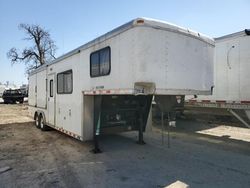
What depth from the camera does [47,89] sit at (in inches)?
425

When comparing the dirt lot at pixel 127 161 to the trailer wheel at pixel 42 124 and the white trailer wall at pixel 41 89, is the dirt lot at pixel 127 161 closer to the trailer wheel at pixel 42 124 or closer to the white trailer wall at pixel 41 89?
the trailer wheel at pixel 42 124

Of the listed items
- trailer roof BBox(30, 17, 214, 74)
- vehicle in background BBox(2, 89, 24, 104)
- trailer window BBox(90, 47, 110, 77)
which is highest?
trailer roof BBox(30, 17, 214, 74)

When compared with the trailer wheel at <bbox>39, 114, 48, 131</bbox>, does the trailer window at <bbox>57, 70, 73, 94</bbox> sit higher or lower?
higher

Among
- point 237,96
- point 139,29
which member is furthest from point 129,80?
point 237,96

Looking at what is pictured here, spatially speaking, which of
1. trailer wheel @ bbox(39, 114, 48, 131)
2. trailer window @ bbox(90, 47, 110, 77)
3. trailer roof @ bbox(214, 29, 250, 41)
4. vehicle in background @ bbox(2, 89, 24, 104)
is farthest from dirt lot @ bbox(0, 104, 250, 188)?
vehicle in background @ bbox(2, 89, 24, 104)

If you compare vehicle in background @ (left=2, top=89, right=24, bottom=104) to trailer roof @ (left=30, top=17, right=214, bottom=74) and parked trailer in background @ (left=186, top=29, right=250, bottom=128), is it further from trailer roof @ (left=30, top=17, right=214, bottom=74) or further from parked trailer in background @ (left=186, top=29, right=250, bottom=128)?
parked trailer in background @ (left=186, top=29, right=250, bottom=128)

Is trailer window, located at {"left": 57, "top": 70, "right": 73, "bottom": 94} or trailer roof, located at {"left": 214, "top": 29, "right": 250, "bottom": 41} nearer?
trailer roof, located at {"left": 214, "top": 29, "right": 250, "bottom": 41}

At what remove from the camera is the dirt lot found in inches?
208

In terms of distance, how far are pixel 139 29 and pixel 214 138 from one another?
19.3 ft

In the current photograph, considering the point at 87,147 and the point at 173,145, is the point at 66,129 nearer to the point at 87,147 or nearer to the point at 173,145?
the point at 87,147

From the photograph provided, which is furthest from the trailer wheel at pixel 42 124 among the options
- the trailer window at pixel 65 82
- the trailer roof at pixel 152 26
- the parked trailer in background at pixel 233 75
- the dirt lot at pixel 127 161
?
the parked trailer in background at pixel 233 75

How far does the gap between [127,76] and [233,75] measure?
4.30 meters

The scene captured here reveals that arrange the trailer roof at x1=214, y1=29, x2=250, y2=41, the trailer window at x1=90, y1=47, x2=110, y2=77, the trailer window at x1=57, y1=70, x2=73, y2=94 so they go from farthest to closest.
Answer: the trailer window at x1=57, y1=70, x2=73, y2=94, the trailer roof at x1=214, y1=29, x2=250, y2=41, the trailer window at x1=90, y1=47, x2=110, y2=77

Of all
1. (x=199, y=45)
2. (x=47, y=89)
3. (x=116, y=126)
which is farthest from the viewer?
(x=47, y=89)
